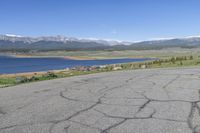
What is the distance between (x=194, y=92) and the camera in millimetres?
10438

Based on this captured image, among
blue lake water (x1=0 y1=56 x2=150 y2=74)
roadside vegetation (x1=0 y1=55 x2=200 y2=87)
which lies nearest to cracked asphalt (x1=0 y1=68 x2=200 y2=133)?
roadside vegetation (x1=0 y1=55 x2=200 y2=87)

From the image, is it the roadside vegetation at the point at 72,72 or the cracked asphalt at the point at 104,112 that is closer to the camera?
the cracked asphalt at the point at 104,112

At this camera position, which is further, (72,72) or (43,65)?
(43,65)

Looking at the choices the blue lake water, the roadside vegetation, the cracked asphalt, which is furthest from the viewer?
the blue lake water

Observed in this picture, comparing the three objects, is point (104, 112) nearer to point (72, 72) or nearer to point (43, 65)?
point (72, 72)

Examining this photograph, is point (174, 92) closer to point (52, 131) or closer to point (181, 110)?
point (181, 110)

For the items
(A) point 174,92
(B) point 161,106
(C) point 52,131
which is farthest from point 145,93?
(C) point 52,131

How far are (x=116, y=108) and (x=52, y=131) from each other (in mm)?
2382

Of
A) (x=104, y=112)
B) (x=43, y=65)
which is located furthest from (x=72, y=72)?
(x=43, y=65)

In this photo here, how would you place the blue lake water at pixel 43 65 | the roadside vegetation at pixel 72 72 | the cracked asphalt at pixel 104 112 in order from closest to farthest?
the cracked asphalt at pixel 104 112 → the roadside vegetation at pixel 72 72 → the blue lake water at pixel 43 65

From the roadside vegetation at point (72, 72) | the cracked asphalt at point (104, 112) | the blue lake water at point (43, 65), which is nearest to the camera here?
the cracked asphalt at point (104, 112)

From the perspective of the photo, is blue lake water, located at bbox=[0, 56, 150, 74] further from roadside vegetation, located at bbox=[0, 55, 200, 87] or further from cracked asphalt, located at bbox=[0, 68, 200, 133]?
cracked asphalt, located at bbox=[0, 68, 200, 133]

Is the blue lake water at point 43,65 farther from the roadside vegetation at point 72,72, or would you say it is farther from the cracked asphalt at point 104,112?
the cracked asphalt at point 104,112

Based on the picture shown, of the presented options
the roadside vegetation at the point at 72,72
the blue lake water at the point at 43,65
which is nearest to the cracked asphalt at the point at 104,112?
the roadside vegetation at the point at 72,72
